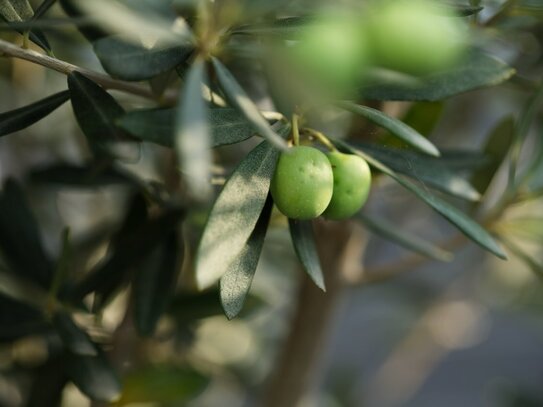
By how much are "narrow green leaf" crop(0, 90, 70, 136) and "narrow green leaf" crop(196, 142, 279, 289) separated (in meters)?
0.15

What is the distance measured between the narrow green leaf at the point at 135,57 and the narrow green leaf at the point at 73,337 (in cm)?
27

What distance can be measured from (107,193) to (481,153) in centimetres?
72

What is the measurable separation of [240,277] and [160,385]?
389mm

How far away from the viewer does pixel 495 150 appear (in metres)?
0.72

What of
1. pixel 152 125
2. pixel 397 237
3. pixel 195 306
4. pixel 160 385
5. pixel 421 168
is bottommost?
pixel 160 385

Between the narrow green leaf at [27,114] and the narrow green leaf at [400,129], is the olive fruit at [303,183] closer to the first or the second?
the narrow green leaf at [400,129]

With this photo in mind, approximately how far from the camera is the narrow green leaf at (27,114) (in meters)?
0.48

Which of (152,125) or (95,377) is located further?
(95,377)

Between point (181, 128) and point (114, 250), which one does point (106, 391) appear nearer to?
point (114, 250)

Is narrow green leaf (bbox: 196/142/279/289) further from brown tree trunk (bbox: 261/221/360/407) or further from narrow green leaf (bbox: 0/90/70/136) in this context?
brown tree trunk (bbox: 261/221/360/407)

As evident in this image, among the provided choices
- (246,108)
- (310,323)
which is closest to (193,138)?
(246,108)

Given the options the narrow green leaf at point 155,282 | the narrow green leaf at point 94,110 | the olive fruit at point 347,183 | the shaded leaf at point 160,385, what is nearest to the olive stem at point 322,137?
the olive fruit at point 347,183

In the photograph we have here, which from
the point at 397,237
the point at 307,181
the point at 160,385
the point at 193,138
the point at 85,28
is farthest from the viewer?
the point at 160,385

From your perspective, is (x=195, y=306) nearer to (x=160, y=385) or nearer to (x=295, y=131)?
(x=160, y=385)
